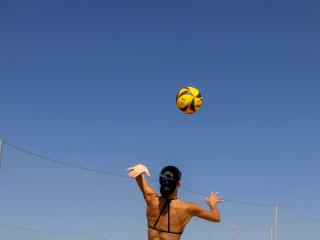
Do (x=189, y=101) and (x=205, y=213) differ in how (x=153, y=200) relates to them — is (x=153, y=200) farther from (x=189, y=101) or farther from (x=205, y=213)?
(x=189, y=101)

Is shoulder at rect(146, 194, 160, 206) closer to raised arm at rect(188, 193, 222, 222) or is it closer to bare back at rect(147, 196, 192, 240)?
bare back at rect(147, 196, 192, 240)

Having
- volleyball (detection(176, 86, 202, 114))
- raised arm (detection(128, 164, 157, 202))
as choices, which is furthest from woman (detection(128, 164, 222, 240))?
volleyball (detection(176, 86, 202, 114))

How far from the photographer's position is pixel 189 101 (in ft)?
26.0

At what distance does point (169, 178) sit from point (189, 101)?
108 inches

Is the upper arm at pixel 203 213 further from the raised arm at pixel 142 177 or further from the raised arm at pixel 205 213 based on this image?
the raised arm at pixel 142 177

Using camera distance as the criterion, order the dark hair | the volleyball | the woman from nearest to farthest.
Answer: the dark hair < the woman < the volleyball

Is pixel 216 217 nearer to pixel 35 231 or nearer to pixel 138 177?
pixel 138 177

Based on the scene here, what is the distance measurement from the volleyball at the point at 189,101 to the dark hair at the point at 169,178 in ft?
8.76

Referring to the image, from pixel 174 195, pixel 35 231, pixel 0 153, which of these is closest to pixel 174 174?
pixel 174 195

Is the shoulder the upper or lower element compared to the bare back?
upper

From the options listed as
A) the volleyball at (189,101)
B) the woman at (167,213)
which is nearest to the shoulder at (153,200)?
the woman at (167,213)

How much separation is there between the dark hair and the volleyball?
267 centimetres

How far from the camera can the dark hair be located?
5.29m

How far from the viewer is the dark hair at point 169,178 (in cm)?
529
